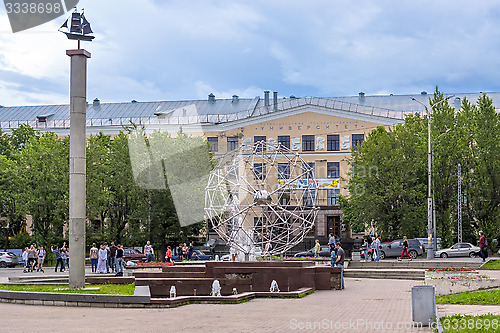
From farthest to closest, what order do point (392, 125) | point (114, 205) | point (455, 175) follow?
1. point (392, 125)
2. point (114, 205)
3. point (455, 175)

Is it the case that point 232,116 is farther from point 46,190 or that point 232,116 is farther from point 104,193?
point 46,190

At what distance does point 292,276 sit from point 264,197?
3336 millimetres

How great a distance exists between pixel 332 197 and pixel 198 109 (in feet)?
57.7

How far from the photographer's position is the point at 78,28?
2228 cm

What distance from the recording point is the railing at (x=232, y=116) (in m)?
64.7

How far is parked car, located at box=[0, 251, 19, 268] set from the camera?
1898 inches

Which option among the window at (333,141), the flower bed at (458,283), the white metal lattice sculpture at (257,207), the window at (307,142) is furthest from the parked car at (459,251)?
the flower bed at (458,283)

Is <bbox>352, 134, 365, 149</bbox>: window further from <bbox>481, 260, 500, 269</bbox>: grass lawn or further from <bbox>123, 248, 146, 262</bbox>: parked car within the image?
<bbox>481, 260, 500, 269</bbox>: grass lawn

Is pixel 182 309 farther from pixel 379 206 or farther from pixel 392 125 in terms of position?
pixel 392 125

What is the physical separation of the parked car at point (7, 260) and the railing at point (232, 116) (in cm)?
1923

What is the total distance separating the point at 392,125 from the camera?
62.5 meters

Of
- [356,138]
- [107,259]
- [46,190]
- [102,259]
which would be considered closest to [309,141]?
[356,138]

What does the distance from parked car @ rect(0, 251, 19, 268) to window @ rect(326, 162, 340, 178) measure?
95.4 ft

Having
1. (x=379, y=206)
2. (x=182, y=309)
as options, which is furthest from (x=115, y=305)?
(x=379, y=206)
